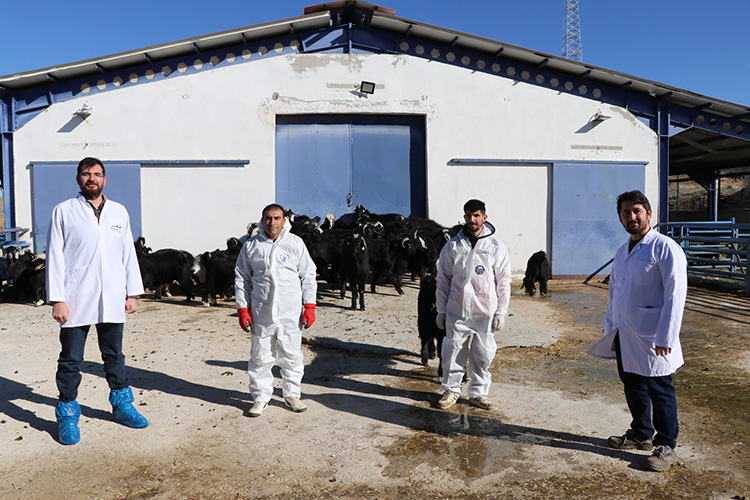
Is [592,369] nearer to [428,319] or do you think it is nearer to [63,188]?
[428,319]

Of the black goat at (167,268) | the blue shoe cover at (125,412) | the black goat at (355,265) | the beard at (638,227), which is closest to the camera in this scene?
the beard at (638,227)

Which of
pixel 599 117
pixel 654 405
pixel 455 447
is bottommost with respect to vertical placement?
pixel 455 447

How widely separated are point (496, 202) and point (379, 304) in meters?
6.07

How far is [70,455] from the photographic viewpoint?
411 centimetres

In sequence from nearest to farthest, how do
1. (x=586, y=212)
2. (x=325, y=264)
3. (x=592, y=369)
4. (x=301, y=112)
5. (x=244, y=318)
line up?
(x=244, y=318) < (x=592, y=369) < (x=325, y=264) < (x=301, y=112) < (x=586, y=212)

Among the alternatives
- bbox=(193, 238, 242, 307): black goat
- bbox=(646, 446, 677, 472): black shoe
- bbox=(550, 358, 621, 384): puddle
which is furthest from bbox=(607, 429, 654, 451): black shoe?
bbox=(193, 238, 242, 307): black goat

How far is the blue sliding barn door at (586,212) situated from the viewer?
15.1m

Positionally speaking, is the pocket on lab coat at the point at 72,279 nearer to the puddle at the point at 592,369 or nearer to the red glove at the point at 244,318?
the red glove at the point at 244,318

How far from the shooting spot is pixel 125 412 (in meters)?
4.64

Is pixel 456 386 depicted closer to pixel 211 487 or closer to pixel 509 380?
pixel 509 380

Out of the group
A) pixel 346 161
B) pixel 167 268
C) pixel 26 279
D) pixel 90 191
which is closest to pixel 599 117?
pixel 346 161

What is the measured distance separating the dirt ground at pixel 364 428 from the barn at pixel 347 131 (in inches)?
287

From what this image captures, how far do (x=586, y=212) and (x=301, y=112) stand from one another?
323 inches

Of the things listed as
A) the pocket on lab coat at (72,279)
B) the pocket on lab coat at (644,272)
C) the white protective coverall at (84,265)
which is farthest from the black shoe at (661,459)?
the pocket on lab coat at (72,279)
